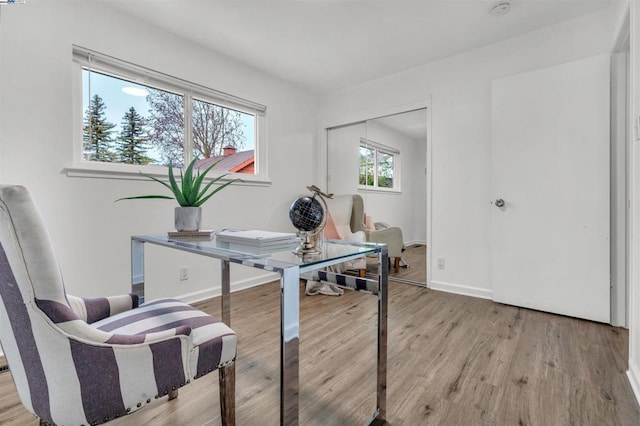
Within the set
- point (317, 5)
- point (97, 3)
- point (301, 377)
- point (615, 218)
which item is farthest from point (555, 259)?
point (97, 3)

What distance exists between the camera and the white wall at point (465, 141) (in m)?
2.70

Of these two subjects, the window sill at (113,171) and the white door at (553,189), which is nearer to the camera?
the window sill at (113,171)

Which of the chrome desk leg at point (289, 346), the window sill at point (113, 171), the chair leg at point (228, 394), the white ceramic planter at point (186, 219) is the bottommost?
the chair leg at point (228, 394)

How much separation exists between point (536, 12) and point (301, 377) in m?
3.09

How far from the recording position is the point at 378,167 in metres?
3.93

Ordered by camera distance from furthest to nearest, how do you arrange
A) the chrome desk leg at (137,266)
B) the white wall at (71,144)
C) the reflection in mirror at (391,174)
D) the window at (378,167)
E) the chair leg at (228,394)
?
1. the window at (378,167)
2. the reflection in mirror at (391,174)
3. the white wall at (71,144)
4. the chrome desk leg at (137,266)
5. the chair leg at (228,394)

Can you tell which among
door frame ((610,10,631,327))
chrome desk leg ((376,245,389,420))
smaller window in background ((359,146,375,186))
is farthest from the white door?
chrome desk leg ((376,245,389,420))

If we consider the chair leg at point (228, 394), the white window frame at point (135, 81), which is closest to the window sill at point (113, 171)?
the white window frame at point (135, 81)

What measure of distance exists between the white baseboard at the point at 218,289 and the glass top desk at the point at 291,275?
126 cm

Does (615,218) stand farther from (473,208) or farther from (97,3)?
(97,3)

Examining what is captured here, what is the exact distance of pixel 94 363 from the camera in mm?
724

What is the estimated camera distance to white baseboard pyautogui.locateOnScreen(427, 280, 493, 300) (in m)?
2.83

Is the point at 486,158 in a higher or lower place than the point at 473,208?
higher

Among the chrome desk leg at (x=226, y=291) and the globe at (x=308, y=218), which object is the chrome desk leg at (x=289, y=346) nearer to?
the globe at (x=308, y=218)
